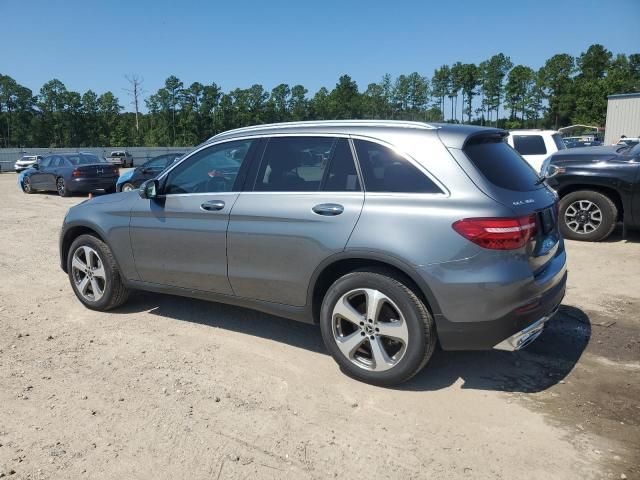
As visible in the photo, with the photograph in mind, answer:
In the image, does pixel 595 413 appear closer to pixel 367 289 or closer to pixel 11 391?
pixel 367 289

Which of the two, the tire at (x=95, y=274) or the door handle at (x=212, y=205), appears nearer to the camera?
the door handle at (x=212, y=205)

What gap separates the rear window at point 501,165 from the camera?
3.43 m

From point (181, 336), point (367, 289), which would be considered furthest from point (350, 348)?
point (181, 336)

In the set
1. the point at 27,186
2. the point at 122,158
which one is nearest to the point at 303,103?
the point at 122,158

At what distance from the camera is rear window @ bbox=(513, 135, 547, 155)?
39.5 feet

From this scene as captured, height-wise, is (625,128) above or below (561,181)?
above

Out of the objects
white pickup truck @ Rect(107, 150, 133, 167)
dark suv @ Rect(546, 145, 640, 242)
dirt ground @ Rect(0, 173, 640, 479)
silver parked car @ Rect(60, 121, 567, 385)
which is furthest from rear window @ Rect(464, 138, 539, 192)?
white pickup truck @ Rect(107, 150, 133, 167)

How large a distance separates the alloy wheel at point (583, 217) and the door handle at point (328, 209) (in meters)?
6.21

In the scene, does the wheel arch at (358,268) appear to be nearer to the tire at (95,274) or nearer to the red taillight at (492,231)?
the red taillight at (492,231)

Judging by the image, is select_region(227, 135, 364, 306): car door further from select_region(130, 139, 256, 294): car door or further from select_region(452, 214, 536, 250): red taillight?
select_region(452, 214, 536, 250): red taillight

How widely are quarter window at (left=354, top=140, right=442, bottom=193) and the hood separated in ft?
19.8

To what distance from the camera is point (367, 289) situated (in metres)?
3.51

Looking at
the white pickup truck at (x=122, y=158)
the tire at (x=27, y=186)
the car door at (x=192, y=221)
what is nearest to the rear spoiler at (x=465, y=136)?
the car door at (x=192, y=221)

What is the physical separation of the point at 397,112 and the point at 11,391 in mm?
83798
